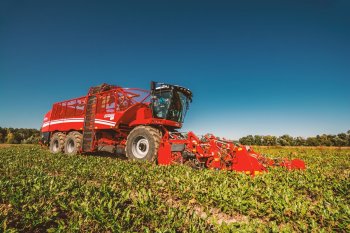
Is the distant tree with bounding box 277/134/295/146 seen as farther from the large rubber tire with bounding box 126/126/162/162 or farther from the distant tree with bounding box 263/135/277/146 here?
the large rubber tire with bounding box 126/126/162/162

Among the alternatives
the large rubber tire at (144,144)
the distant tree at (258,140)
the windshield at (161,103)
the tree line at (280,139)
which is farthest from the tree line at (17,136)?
the distant tree at (258,140)

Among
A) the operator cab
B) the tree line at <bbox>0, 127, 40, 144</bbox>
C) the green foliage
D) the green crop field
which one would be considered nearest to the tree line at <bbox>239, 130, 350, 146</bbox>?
the green foliage

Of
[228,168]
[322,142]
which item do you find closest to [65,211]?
[228,168]

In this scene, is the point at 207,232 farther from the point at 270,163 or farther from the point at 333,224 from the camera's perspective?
the point at 270,163

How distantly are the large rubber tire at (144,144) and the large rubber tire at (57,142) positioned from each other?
5831mm

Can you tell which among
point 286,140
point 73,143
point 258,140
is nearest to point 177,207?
point 73,143

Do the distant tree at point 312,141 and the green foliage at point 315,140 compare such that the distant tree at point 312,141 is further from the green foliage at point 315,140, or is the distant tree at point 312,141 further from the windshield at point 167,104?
the windshield at point 167,104

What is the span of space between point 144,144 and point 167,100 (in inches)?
78.6

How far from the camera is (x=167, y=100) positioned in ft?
29.7

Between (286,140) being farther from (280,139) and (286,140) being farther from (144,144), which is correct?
(144,144)

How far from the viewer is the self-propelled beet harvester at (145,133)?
671 centimetres

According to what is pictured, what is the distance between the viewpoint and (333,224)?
9.30 ft

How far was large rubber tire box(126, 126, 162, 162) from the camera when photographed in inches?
307

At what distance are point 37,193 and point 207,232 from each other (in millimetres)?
2960
